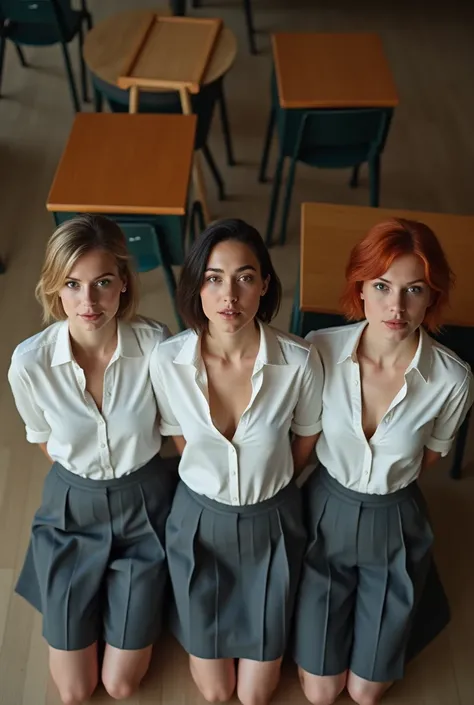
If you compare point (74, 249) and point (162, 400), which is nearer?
point (74, 249)

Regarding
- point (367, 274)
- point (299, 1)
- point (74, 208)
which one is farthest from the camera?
point (299, 1)

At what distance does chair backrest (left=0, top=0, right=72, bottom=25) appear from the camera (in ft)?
10.2

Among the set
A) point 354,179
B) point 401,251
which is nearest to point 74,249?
point 401,251

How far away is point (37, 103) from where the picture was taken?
379 cm

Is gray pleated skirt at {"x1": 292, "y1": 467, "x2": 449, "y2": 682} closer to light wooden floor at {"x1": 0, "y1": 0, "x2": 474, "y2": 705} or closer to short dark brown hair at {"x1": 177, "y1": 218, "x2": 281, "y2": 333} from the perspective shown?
light wooden floor at {"x1": 0, "y1": 0, "x2": 474, "y2": 705}

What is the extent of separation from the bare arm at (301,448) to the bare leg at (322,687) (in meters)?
0.51

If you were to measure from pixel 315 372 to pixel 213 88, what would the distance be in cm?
164

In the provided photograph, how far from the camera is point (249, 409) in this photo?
148cm

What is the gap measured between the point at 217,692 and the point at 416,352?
3.16ft

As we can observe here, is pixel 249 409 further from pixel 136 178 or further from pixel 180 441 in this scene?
pixel 136 178

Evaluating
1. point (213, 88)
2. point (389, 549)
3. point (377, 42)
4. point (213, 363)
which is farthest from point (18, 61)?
point (389, 549)

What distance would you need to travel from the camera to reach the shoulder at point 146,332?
1542 mm

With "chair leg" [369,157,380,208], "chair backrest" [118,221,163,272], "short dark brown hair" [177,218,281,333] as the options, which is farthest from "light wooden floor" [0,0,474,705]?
"short dark brown hair" [177,218,281,333]

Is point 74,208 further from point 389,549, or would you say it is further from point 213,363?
point 389,549
